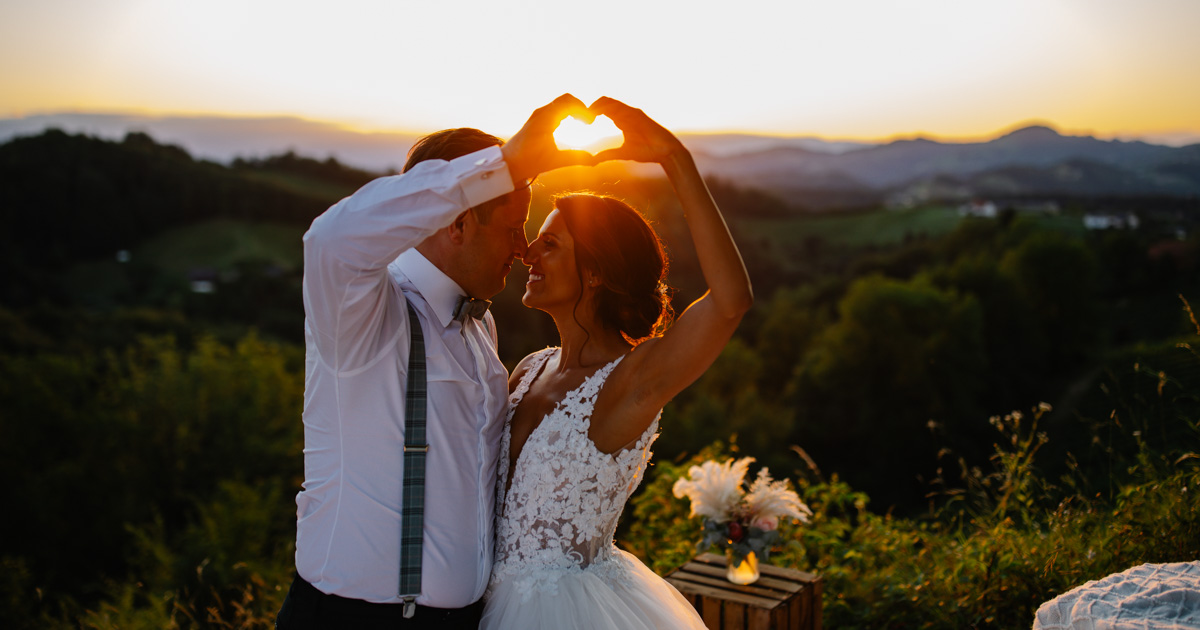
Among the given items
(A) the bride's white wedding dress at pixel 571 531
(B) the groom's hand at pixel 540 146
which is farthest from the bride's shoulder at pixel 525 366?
(B) the groom's hand at pixel 540 146

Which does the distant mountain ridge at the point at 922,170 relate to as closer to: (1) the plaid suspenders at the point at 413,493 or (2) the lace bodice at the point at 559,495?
(2) the lace bodice at the point at 559,495

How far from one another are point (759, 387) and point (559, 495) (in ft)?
140

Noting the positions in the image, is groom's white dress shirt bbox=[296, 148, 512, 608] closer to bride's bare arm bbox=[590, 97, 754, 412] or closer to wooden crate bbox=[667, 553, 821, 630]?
bride's bare arm bbox=[590, 97, 754, 412]

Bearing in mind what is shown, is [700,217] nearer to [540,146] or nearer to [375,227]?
[540,146]

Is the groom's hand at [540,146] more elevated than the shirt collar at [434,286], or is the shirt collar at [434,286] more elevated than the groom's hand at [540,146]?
the groom's hand at [540,146]

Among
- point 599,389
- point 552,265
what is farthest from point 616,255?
point 599,389

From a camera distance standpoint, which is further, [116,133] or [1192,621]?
[116,133]

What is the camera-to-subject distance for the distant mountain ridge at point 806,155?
51125 mm

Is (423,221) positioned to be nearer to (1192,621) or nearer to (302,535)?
(302,535)

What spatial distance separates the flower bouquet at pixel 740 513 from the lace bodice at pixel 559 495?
3.76 ft

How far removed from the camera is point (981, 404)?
3822cm

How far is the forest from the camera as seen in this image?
4.28 metres

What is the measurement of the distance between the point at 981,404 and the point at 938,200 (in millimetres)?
28876

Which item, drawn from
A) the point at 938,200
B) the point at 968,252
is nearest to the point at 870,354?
the point at 968,252
